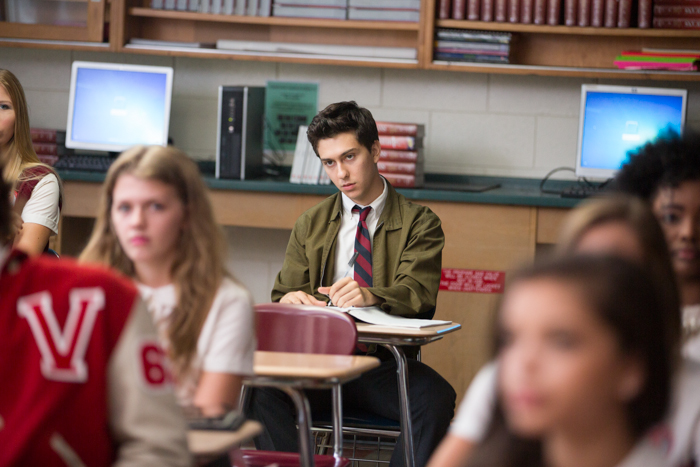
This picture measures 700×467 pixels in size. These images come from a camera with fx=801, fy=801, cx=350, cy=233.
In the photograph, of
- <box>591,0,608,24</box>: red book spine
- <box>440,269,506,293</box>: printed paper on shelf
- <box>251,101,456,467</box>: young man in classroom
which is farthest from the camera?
<box>591,0,608,24</box>: red book spine

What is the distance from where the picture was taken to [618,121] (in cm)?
339

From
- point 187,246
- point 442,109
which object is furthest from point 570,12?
point 187,246

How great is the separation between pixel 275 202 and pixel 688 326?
2.28 meters

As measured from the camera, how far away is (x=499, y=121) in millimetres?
3777

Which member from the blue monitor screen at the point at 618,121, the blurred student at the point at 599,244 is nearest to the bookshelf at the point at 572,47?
the blue monitor screen at the point at 618,121

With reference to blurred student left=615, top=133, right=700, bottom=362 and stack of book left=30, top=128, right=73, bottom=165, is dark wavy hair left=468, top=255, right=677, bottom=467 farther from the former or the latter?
stack of book left=30, top=128, right=73, bottom=165

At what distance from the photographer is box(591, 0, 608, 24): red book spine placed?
3.43 meters

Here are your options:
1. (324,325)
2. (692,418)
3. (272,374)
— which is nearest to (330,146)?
(324,325)

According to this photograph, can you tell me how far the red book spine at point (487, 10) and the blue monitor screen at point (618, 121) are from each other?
54 centimetres

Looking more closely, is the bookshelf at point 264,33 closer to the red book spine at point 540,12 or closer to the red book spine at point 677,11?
the red book spine at point 540,12

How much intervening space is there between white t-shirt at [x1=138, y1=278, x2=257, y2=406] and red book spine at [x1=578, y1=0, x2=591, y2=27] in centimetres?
261

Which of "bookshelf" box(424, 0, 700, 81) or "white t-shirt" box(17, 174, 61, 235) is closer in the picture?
"white t-shirt" box(17, 174, 61, 235)

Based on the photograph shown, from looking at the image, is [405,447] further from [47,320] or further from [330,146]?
[47,320]

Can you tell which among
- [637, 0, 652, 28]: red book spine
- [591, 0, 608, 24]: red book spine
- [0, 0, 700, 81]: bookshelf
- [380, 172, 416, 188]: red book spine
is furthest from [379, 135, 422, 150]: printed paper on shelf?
[637, 0, 652, 28]: red book spine
